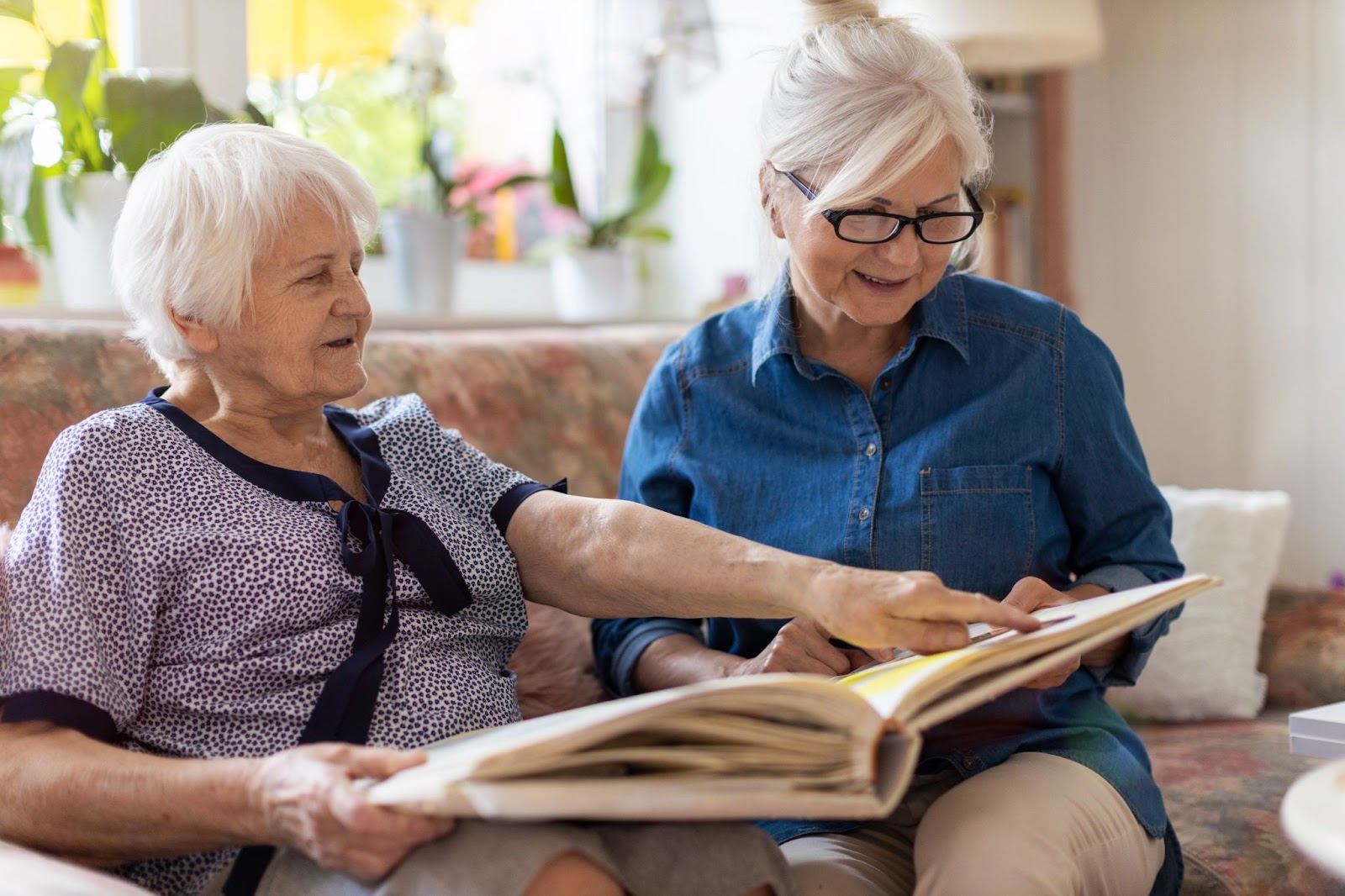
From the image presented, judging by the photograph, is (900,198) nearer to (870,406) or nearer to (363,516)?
(870,406)

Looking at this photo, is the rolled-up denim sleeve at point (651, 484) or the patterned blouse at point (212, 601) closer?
the patterned blouse at point (212, 601)

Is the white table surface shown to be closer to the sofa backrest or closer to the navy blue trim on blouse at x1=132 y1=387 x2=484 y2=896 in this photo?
the navy blue trim on blouse at x1=132 y1=387 x2=484 y2=896

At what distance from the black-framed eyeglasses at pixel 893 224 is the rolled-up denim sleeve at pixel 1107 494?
183mm

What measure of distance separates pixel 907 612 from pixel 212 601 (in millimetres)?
610

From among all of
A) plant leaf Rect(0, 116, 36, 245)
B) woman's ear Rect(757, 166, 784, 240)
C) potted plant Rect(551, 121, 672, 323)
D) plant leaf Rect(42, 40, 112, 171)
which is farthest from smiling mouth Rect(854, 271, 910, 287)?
potted plant Rect(551, 121, 672, 323)

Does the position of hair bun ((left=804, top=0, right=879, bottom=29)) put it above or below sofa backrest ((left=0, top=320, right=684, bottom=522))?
above

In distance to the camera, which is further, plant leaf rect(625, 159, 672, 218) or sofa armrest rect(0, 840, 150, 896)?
plant leaf rect(625, 159, 672, 218)

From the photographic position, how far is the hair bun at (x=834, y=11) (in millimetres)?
1433

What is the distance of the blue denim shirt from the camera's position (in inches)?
52.6

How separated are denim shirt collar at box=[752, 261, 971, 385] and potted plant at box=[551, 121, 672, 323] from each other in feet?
4.58

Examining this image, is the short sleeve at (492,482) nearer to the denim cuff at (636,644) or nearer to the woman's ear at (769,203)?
the denim cuff at (636,644)

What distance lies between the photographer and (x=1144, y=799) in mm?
1248

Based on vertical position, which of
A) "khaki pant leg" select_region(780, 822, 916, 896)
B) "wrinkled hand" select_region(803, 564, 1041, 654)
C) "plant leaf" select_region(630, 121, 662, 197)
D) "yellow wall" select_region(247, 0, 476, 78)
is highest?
"yellow wall" select_region(247, 0, 476, 78)

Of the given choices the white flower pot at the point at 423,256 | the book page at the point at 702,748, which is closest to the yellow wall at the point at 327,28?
the white flower pot at the point at 423,256
